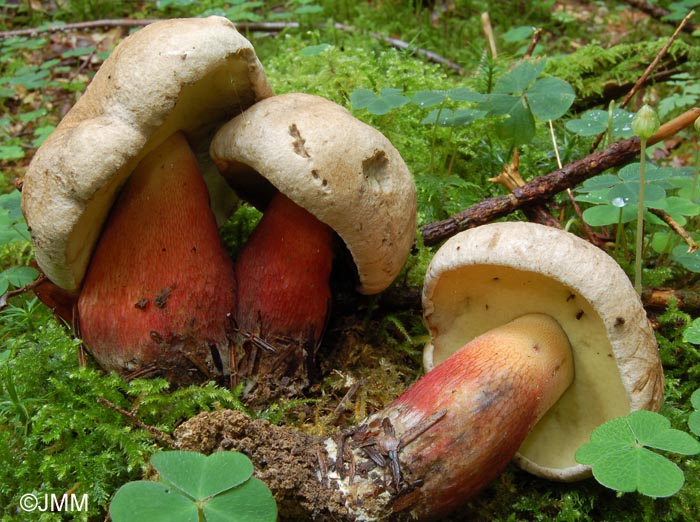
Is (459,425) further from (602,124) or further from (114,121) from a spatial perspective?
(602,124)

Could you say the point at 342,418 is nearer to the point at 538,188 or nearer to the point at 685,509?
the point at 685,509

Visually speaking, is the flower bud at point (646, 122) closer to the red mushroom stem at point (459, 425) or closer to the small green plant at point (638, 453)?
the red mushroom stem at point (459, 425)

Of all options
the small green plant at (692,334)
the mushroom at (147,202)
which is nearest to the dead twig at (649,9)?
the small green plant at (692,334)

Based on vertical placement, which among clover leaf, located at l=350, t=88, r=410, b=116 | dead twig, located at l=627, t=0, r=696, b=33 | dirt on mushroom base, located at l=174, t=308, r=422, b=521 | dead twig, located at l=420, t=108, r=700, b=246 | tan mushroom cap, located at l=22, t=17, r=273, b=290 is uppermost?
tan mushroom cap, located at l=22, t=17, r=273, b=290

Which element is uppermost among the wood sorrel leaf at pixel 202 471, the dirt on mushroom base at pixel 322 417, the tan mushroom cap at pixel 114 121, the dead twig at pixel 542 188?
the tan mushroom cap at pixel 114 121

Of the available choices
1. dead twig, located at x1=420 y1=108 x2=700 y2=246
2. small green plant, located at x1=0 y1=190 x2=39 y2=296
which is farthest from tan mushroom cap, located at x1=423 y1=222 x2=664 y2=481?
small green plant, located at x1=0 y1=190 x2=39 y2=296

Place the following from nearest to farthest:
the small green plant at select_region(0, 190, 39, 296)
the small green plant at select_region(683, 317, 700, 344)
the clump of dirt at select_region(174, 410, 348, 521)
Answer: the clump of dirt at select_region(174, 410, 348, 521)
the small green plant at select_region(683, 317, 700, 344)
the small green plant at select_region(0, 190, 39, 296)

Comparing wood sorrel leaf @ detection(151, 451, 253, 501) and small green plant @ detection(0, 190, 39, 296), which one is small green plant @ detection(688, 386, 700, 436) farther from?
small green plant @ detection(0, 190, 39, 296)

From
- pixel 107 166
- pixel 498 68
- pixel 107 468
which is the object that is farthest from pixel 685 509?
pixel 498 68
